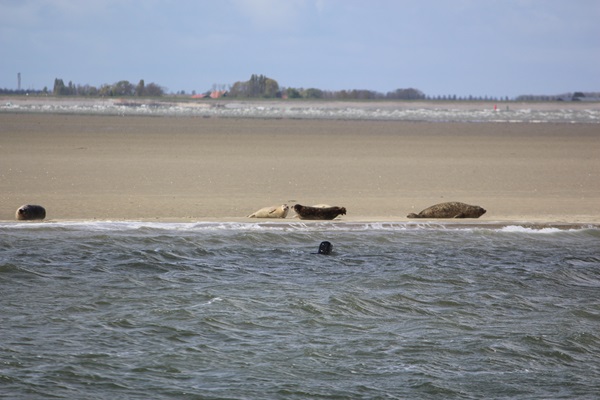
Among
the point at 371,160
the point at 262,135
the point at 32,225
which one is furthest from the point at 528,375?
the point at 262,135

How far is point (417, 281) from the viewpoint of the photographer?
967 cm

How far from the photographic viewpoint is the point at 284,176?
1886cm

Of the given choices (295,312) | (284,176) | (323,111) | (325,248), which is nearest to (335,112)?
(323,111)

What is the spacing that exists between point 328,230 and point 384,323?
172 inches

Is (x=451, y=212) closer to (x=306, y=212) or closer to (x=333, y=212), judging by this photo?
(x=333, y=212)

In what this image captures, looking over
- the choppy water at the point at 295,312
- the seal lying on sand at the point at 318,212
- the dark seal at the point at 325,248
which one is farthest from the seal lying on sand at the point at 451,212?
the dark seal at the point at 325,248

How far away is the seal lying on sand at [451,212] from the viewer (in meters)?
13.4

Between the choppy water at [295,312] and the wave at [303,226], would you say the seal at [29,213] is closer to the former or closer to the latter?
the wave at [303,226]

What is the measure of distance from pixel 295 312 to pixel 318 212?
4.65m

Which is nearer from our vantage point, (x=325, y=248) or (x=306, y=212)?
(x=325, y=248)

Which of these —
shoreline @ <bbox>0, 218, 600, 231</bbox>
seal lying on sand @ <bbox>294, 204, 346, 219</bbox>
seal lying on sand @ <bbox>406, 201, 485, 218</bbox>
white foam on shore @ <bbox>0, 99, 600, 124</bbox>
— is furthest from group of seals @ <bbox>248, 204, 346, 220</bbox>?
white foam on shore @ <bbox>0, 99, 600, 124</bbox>

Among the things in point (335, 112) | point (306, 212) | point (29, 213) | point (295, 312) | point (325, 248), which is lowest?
point (295, 312)

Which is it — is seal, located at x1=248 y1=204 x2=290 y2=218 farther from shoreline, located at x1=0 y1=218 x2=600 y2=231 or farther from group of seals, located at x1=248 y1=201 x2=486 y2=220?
shoreline, located at x1=0 y1=218 x2=600 y2=231

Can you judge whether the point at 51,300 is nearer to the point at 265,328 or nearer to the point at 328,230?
the point at 265,328
